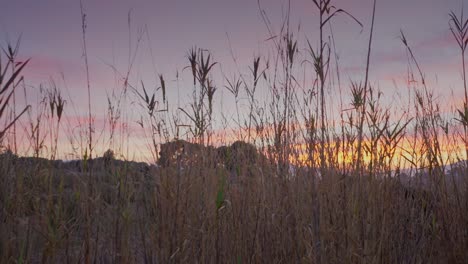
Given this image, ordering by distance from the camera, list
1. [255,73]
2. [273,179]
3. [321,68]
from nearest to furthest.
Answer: [321,68], [255,73], [273,179]

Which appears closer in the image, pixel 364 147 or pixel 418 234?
pixel 364 147

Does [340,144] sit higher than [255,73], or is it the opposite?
[255,73]

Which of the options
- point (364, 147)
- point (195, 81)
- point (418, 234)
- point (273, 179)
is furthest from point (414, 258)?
point (195, 81)

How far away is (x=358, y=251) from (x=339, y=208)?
0.39 metres

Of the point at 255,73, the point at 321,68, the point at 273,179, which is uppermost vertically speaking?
the point at 255,73

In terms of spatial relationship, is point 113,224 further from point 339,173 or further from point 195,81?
point 339,173

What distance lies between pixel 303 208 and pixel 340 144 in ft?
2.07

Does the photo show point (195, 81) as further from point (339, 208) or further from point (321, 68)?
point (339, 208)

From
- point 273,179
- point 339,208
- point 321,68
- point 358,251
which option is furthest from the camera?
point 273,179

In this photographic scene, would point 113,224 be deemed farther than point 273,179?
No

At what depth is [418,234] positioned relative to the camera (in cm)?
313

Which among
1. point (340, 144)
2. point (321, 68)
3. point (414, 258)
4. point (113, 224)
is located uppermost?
point (321, 68)

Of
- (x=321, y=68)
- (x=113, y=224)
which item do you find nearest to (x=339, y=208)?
(x=321, y=68)

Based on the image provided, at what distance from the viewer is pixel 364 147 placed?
2.56 m
